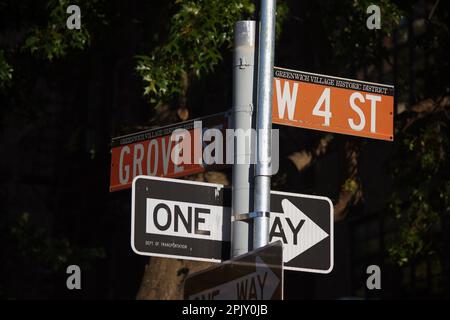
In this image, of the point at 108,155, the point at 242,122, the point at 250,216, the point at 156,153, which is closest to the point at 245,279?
the point at 250,216

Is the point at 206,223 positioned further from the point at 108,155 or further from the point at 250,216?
the point at 108,155

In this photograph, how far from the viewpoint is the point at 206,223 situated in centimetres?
761

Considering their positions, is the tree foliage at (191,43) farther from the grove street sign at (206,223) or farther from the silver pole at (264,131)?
the grove street sign at (206,223)

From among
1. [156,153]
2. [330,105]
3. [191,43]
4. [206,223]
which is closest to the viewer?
[206,223]

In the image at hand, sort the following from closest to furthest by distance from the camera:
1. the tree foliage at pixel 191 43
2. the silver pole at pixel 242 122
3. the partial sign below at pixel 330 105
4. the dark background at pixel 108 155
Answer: the silver pole at pixel 242 122 → the partial sign below at pixel 330 105 → the tree foliage at pixel 191 43 → the dark background at pixel 108 155

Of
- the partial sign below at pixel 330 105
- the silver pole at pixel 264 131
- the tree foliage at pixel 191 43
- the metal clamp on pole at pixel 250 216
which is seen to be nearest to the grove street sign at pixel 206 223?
the metal clamp on pole at pixel 250 216

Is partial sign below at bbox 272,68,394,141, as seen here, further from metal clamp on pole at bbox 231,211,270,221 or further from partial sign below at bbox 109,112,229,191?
metal clamp on pole at bbox 231,211,270,221

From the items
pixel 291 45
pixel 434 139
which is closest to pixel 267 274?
pixel 434 139

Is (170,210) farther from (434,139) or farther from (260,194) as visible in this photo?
(434,139)

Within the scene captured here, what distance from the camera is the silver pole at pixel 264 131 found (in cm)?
733

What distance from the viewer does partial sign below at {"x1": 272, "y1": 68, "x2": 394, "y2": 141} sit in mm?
8062

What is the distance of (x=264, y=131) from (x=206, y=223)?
0.74 m

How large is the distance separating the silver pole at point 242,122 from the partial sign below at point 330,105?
292 millimetres

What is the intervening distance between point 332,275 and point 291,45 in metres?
8.27
